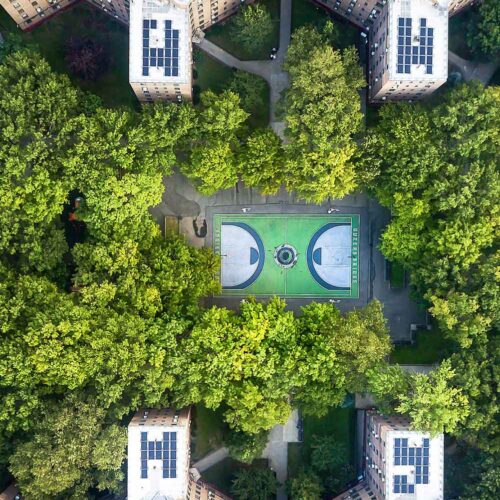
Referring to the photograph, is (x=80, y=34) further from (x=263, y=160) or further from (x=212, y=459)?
(x=212, y=459)

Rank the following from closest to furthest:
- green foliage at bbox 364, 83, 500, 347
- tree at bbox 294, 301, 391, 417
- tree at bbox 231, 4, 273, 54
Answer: green foliage at bbox 364, 83, 500, 347
tree at bbox 294, 301, 391, 417
tree at bbox 231, 4, 273, 54

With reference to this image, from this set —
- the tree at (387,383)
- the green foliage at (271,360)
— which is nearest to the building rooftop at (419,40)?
the green foliage at (271,360)

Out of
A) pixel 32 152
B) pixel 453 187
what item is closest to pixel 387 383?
pixel 453 187

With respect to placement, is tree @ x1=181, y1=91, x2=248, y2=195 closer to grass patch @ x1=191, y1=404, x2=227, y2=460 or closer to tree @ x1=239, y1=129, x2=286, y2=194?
tree @ x1=239, y1=129, x2=286, y2=194

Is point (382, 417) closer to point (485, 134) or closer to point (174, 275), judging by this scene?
point (174, 275)

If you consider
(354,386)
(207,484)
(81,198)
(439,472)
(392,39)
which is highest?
(392,39)

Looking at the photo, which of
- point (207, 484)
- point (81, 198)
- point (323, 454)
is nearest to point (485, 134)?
point (323, 454)

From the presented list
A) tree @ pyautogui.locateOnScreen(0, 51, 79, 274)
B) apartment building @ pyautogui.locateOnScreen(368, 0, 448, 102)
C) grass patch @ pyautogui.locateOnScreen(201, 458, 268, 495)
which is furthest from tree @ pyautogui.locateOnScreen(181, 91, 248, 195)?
grass patch @ pyautogui.locateOnScreen(201, 458, 268, 495)
